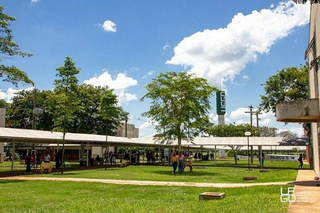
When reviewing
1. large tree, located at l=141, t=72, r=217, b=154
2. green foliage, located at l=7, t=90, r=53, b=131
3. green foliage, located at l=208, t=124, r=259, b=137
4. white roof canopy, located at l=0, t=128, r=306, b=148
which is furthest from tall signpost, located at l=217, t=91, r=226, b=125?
large tree, located at l=141, t=72, r=217, b=154

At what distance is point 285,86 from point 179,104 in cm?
1416

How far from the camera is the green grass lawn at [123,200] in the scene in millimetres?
9477

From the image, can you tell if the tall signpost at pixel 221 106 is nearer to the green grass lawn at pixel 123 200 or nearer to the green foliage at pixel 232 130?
the green foliage at pixel 232 130

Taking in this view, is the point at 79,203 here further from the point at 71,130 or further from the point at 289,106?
the point at 71,130

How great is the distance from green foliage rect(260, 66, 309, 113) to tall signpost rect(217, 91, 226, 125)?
264ft

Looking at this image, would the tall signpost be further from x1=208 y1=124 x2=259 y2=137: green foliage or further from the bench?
the bench

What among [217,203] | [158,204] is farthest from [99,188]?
[217,203]

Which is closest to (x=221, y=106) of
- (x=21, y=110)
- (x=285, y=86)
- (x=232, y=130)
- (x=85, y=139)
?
(x=232, y=130)

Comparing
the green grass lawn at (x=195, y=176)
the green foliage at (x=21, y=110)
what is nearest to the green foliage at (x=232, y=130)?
the green foliage at (x=21, y=110)

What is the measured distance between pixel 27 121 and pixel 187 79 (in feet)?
147

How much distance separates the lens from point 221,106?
11812cm

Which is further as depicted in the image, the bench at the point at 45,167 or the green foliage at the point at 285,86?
the green foliage at the point at 285,86

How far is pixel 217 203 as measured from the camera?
398 inches

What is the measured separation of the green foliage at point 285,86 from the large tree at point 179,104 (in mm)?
10522
